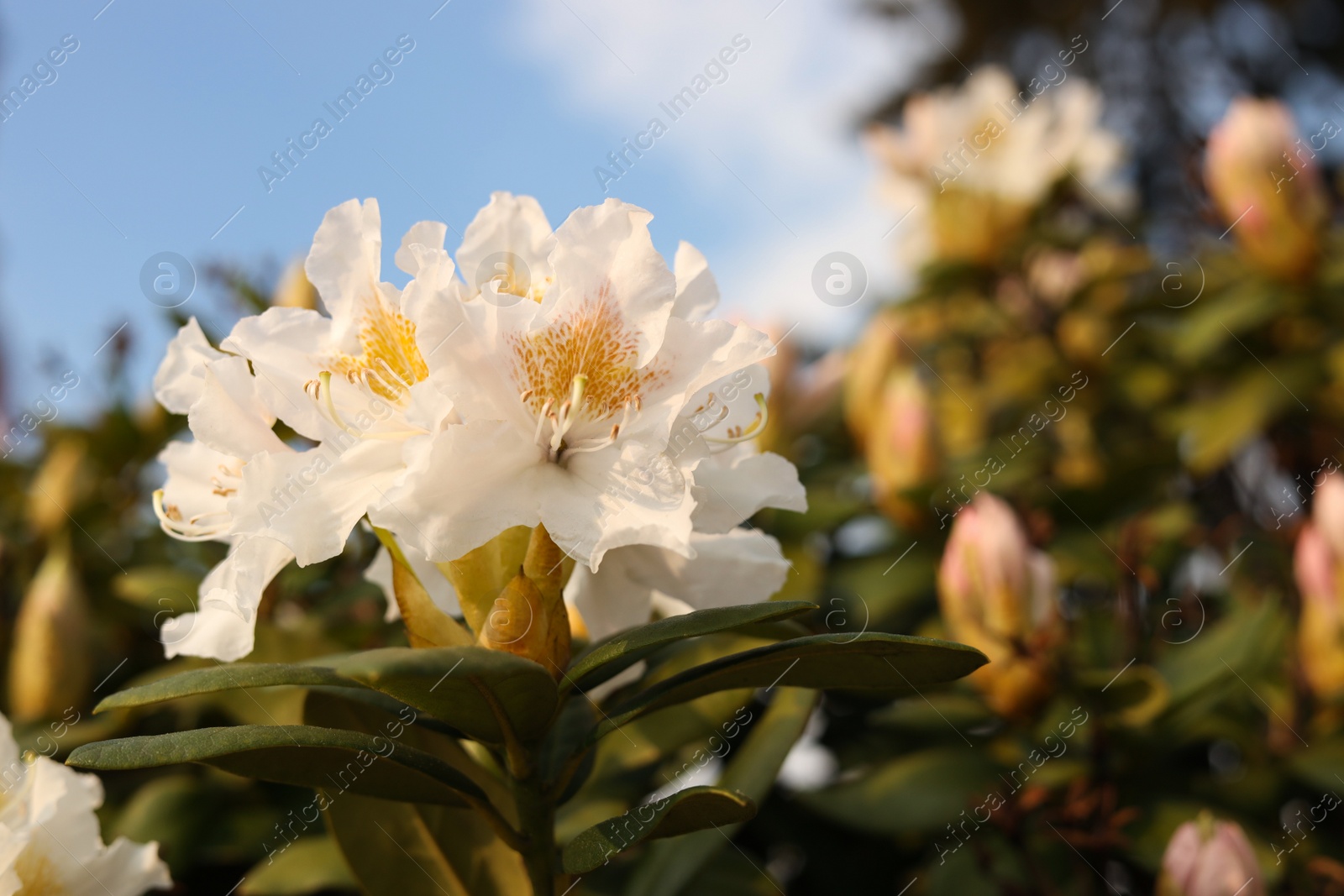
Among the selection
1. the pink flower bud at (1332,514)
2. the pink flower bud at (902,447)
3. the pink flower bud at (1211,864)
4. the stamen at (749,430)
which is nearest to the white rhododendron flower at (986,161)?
the pink flower bud at (902,447)

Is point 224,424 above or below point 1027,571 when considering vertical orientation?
above

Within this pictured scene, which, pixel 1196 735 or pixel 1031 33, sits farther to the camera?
pixel 1031 33

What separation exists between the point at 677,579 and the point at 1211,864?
667 mm

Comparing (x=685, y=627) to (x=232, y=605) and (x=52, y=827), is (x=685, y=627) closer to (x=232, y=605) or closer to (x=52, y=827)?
(x=232, y=605)

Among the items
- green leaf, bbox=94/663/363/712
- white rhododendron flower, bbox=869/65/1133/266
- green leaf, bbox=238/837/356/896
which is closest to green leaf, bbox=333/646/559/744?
green leaf, bbox=94/663/363/712

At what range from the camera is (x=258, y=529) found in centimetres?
71

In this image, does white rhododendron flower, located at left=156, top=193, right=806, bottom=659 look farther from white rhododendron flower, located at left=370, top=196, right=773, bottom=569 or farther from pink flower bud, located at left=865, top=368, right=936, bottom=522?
pink flower bud, located at left=865, top=368, right=936, bottom=522

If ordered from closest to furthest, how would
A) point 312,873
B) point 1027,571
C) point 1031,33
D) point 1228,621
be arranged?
1. point 312,873
2. point 1027,571
3. point 1228,621
4. point 1031,33

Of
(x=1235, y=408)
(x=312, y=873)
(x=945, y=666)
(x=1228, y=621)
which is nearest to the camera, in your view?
(x=945, y=666)

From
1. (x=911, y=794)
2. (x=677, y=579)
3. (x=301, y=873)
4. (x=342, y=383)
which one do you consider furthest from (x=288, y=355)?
(x=911, y=794)

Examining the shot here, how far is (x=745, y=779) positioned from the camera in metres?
0.94

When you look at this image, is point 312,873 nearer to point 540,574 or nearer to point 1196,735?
point 540,574

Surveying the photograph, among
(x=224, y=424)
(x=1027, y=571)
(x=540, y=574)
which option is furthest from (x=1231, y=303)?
(x=224, y=424)

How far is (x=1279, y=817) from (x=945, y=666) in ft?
3.50
